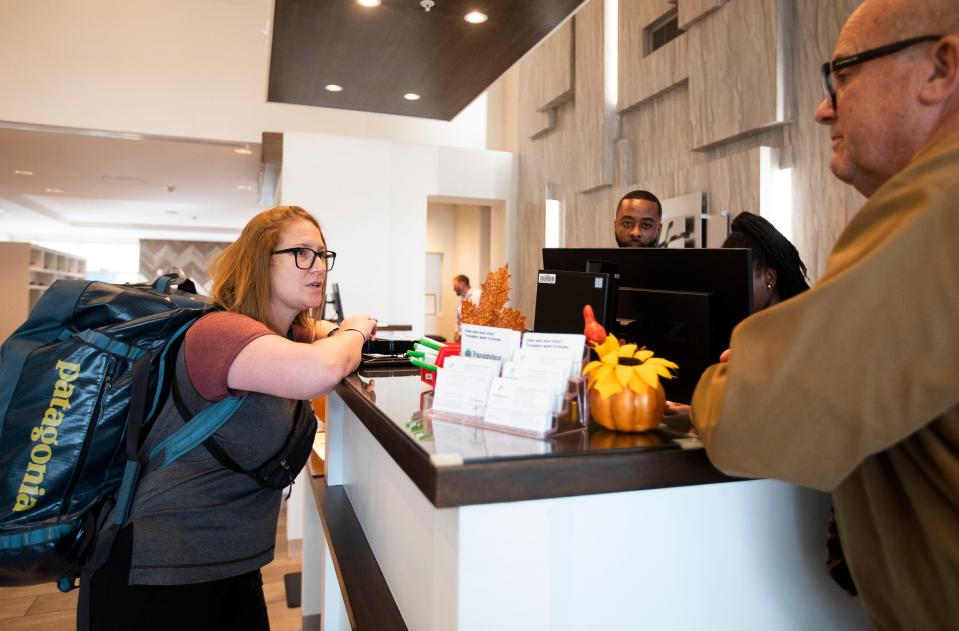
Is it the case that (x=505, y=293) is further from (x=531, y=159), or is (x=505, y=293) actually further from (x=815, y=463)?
(x=531, y=159)

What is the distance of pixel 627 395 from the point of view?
1.03 metres

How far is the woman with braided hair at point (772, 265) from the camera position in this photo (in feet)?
7.09

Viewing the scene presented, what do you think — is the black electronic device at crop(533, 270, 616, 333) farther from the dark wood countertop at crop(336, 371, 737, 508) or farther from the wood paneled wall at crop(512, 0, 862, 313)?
the wood paneled wall at crop(512, 0, 862, 313)

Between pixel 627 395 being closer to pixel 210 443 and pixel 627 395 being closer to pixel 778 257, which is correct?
pixel 210 443

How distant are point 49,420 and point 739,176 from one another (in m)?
3.69

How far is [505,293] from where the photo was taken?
57.3 inches

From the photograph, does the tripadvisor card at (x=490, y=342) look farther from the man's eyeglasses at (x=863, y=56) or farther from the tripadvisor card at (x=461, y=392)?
the man's eyeglasses at (x=863, y=56)

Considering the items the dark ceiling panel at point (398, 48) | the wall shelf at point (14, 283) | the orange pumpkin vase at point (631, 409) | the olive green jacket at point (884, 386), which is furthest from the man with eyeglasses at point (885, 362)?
the wall shelf at point (14, 283)

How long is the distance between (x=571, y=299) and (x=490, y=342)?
0.41m

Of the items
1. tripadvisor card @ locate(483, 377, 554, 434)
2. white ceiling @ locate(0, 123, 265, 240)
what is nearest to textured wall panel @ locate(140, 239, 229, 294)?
white ceiling @ locate(0, 123, 265, 240)

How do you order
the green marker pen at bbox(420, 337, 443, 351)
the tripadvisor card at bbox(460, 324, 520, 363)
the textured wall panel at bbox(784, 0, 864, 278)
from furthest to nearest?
the textured wall panel at bbox(784, 0, 864, 278) < the green marker pen at bbox(420, 337, 443, 351) < the tripadvisor card at bbox(460, 324, 520, 363)

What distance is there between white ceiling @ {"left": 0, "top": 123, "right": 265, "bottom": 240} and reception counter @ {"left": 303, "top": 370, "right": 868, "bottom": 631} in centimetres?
706

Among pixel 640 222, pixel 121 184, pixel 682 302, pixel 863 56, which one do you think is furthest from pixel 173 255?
pixel 863 56

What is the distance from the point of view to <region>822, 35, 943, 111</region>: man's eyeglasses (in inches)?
34.9
